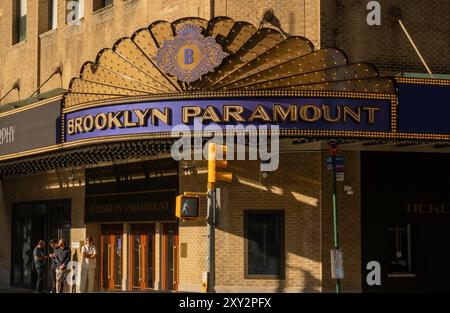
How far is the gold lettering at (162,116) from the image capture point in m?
24.1

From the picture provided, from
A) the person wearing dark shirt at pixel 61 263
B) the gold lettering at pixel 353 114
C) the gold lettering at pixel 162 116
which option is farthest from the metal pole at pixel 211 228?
the person wearing dark shirt at pixel 61 263

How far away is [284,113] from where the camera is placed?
2345cm

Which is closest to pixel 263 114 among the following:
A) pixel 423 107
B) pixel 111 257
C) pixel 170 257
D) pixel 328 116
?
pixel 328 116

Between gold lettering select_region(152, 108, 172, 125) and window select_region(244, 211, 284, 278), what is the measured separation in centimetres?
403

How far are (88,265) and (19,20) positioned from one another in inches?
514

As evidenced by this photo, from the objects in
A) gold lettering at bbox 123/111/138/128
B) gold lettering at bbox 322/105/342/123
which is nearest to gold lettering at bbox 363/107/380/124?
gold lettering at bbox 322/105/342/123

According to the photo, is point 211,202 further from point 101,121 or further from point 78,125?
point 78,125

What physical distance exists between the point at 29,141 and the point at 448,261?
13.5m

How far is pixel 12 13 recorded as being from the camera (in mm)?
38250

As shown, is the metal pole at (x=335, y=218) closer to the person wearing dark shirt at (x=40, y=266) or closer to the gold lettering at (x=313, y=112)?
the gold lettering at (x=313, y=112)

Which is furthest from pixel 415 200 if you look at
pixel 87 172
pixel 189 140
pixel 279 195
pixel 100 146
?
pixel 87 172

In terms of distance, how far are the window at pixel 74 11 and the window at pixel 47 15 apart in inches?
69.5

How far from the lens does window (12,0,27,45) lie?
125 ft

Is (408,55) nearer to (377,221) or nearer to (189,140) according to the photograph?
(377,221)
